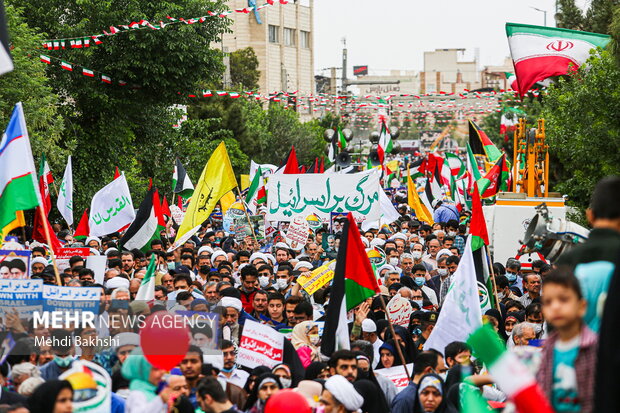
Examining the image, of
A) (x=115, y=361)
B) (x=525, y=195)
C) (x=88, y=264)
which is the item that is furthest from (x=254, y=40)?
(x=115, y=361)

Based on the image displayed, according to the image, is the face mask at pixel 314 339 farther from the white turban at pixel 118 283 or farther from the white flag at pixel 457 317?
the white turban at pixel 118 283

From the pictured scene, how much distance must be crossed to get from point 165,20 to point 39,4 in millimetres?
3400

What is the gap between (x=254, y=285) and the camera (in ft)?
38.3

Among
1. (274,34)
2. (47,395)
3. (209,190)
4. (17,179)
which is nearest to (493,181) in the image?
(209,190)

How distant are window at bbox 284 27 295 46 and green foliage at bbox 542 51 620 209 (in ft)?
207

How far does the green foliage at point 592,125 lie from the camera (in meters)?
19.1

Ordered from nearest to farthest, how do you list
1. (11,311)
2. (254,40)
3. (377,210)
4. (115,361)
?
(115,361)
(11,311)
(377,210)
(254,40)

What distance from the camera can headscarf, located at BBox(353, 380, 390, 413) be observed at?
7176 mm

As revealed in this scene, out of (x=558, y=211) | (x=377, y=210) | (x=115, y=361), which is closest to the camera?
(x=115, y=361)

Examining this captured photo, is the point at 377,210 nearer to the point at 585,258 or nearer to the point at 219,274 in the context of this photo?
the point at 219,274

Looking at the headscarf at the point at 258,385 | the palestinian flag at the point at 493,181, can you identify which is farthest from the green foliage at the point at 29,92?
the headscarf at the point at 258,385

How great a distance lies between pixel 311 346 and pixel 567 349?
15.8 ft

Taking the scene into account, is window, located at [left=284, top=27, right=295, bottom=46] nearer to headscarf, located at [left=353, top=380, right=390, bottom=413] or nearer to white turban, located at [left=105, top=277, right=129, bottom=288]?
white turban, located at [left=105, top=277, right=129, bottom=288]

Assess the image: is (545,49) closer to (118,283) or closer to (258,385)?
(118,283)
